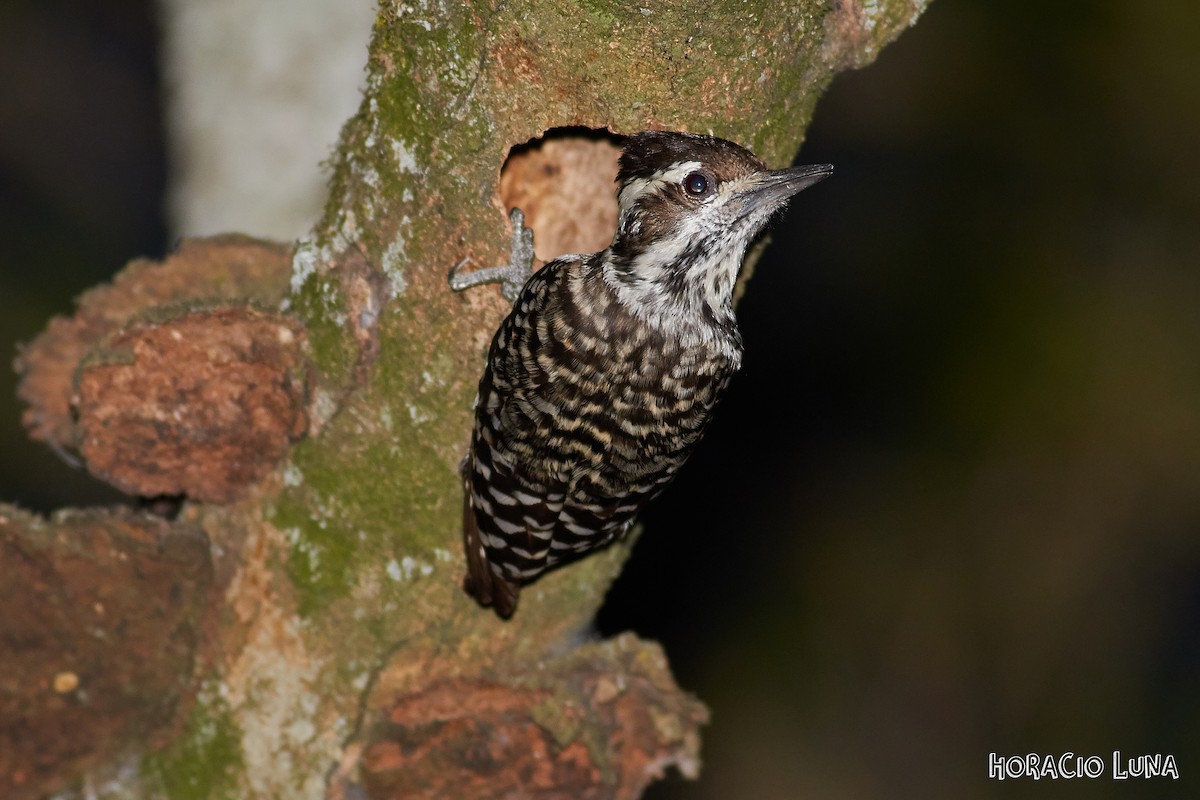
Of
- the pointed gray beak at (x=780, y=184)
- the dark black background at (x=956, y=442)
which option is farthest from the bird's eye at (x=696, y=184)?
the dark black background at (x=956, y=442)

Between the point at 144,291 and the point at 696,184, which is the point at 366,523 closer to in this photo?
the point at 144,291

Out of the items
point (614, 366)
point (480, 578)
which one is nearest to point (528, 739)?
point (480, 578)

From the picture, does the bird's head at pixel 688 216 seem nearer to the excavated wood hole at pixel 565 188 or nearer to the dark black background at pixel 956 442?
the excavated wood hole at pixel 565 188

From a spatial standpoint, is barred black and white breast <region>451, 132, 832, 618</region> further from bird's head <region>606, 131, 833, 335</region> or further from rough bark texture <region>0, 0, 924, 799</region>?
rough bark texture <region>0, 0, 924, 799</region>

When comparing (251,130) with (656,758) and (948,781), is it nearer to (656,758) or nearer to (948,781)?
(656,758)

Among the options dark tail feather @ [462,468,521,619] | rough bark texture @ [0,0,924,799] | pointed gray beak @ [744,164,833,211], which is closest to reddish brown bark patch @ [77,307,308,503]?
rough bark texture @ [0,0,924,799]

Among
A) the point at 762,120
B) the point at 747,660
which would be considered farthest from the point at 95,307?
the point at 747,660
